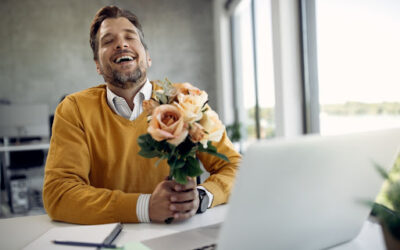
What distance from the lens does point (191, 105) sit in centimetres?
76

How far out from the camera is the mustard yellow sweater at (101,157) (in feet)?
3.72

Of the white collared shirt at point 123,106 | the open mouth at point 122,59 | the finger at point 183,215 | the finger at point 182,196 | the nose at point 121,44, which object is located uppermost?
the nose at point 121,44

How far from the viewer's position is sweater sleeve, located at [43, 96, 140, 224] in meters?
0.99

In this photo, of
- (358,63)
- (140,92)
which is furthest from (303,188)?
(358,63)

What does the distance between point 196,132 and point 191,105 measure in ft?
0.22

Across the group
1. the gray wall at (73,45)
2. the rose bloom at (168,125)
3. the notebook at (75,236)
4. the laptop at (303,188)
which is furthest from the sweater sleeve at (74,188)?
the gray wall at (73,45)

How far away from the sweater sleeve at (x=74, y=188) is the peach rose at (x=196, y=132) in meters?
0.36


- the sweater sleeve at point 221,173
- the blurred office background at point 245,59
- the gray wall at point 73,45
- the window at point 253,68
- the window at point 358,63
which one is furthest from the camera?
the gray wall at point 73,45

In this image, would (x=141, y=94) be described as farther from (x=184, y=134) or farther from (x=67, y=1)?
(x=67, y=1)

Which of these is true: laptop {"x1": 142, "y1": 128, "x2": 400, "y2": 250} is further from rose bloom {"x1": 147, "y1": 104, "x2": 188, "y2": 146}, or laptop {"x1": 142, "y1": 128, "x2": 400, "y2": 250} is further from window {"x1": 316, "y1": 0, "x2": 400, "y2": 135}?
window {"x1": 316, "y1": 0, "x2": 400, "y2": 135}

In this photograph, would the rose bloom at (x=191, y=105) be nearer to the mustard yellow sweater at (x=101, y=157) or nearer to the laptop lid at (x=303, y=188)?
the laptop lid at (x=303, y=188)

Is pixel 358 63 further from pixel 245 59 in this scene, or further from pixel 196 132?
pixel 245 59

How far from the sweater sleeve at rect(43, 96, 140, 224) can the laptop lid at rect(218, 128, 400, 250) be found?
496 millimetres

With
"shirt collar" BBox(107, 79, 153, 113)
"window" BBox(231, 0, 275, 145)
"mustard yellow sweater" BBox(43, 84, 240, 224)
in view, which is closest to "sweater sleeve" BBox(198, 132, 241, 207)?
"mustard yellow sweater" BBox(43, 84, 240, 224)
